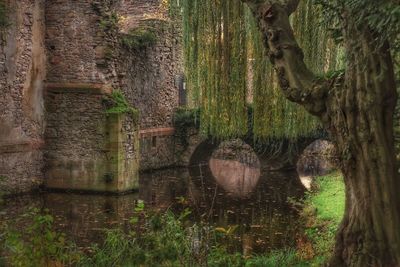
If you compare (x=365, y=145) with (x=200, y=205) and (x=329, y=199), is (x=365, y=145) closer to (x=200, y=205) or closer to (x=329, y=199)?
(x=329, y=199)

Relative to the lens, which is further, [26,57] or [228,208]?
[26,57]

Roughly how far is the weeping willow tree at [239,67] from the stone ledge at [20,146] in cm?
724

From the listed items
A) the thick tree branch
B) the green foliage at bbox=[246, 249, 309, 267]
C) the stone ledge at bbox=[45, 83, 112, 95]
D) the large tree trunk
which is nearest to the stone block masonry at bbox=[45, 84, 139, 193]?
the stone ledge at bbox=[45, 83, 112, 95]

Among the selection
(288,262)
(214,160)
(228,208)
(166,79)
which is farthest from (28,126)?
(214,160)

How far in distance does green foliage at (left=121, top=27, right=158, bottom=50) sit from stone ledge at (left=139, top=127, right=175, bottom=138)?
268cm

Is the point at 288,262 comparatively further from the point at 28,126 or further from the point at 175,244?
the point at 28,126

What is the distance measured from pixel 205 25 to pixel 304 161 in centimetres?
1752

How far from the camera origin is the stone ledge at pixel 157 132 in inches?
896

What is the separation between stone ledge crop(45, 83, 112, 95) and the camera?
17625mm

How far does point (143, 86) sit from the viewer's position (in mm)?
22906

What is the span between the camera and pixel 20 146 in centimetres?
1695

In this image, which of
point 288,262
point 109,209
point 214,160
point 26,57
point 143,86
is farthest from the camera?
point 214,160

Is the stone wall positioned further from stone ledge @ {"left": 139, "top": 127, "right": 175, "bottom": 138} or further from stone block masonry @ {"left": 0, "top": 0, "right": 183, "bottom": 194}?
stone ledge @ {"left": 139, "top": 127, "right": 175, "bottom": 138}

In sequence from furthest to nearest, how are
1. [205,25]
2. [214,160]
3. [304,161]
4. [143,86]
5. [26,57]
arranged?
[214,160]
[304,161]
[143,86]
[26,57]
[205,25]
